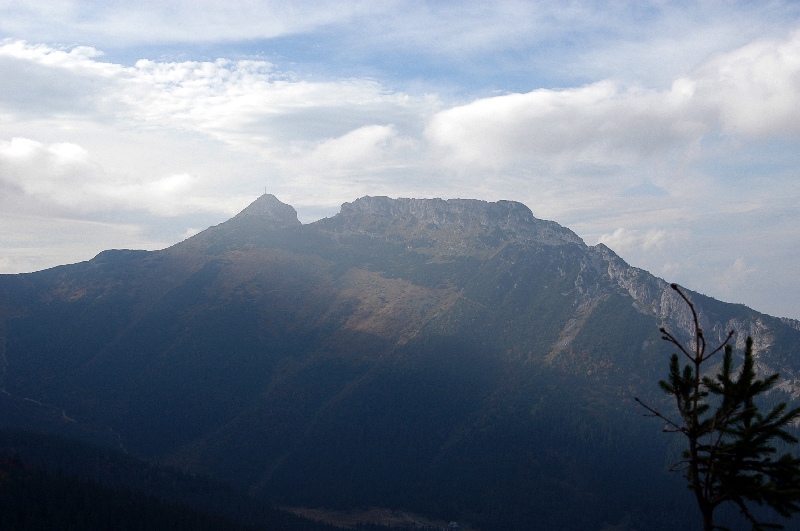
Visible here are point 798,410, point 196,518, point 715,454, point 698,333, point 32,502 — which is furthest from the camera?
point 196,518

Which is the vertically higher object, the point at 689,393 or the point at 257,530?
the point at 689,393

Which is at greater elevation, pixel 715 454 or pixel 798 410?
pixel 798 410

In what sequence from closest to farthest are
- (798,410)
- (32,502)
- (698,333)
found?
(698,333)
(798,410)
(32,502)

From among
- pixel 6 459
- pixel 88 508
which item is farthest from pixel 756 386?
pixel 6 459

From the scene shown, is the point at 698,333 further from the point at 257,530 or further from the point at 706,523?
the point at 257,530

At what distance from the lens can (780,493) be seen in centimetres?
2386

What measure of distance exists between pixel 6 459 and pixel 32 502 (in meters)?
27.8

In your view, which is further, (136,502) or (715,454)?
(136,502)

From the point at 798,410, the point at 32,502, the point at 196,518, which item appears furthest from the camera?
the point at 196,518

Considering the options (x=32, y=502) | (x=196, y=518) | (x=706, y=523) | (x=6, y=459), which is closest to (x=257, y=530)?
(x=196, y=518)

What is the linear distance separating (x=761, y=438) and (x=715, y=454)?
1.61 meters

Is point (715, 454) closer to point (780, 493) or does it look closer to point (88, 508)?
point (780, 493)

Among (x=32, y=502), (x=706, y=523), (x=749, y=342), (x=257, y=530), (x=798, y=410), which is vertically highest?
(x=749, y=342)

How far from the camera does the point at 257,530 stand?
178625 mm
